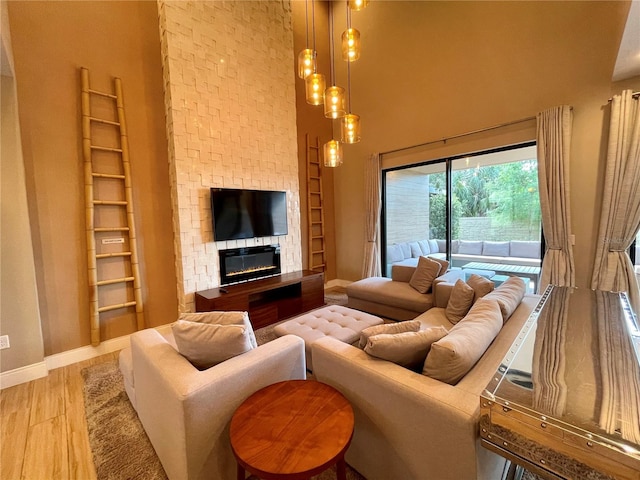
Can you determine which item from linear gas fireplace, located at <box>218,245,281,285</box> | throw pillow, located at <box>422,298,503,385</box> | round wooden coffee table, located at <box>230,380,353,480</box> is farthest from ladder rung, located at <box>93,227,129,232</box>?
throw pillow, located at <box>422,298,503,385</box>

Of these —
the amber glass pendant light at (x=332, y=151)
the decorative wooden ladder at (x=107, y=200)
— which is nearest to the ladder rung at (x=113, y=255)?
the decorative wooden ladder at (x=107, y=200)

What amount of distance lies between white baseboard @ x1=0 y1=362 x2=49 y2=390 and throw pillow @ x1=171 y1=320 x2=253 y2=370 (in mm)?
2126

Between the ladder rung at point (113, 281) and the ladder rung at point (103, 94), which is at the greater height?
the ladder rung at point (103, 94)

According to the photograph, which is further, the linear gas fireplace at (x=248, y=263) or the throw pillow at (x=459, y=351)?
the linear gas fireplace at (x=248, y=263)

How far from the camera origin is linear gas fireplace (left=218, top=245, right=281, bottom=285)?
369 cm

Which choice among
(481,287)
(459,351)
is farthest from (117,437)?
(481,287)

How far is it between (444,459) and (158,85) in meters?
4.29

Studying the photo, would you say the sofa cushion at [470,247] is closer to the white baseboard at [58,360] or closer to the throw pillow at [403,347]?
the throw pillow at [403,347]

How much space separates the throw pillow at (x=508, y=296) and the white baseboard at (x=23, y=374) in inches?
155

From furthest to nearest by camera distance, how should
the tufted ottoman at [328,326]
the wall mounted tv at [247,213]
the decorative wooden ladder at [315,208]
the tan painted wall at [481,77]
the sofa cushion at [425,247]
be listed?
the decorative wooden ladder at [315,208], the sofa cushion at [425,247], the wall mounted tv at [247,213], the tan painted wall at [481,77], the tufted ottoman at [328,326]

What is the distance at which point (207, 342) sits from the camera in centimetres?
144

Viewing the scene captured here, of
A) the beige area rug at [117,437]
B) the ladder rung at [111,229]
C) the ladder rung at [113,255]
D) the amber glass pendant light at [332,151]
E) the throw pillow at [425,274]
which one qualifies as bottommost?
the beige area rug at [117,437]

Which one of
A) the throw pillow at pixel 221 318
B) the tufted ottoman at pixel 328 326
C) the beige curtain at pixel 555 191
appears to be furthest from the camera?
the beige curtain at pixel 555 191

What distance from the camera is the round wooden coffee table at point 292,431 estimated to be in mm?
983
